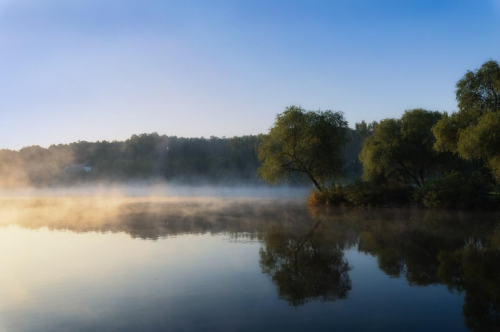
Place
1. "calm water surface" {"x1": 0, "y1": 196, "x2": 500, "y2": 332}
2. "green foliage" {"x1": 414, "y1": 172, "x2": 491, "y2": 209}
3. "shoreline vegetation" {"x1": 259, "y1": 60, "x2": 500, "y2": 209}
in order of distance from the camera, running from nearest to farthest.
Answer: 1. "calm water surface" {"x1": 0, "y1": 196, "x2": 500, "y2": 332}
2. "green foliage" {"x1": 414, "y1": 172, "x2": 491, "y2": 209}
3. "shoreline vegetation" {"x1": 259, "y1": 60, "x2": 500, "y2": 209}

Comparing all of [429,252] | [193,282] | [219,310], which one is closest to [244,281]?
[193,282]

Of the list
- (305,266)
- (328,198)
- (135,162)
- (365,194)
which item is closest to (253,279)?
(305,266)

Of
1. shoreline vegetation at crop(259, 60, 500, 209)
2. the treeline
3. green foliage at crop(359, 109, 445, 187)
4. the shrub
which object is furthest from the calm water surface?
green foliage at crop(359, 109, 445, 187)

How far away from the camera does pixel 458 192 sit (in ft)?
96.3

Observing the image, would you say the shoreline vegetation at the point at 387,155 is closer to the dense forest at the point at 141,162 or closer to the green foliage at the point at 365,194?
the green foliage at the point at 365,194

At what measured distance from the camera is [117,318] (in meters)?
8.35

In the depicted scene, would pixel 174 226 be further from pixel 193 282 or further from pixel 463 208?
pixel 463 208

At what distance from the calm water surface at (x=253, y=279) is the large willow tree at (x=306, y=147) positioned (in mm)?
17611

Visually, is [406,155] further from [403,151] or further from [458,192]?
[458,192]

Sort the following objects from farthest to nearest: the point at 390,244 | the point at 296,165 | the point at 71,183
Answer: the point at 71,183 < the point at 296,165 < the point at 390,244

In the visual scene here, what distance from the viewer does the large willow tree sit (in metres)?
38.1

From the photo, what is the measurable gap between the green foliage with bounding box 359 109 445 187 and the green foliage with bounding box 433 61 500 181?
6.09 m

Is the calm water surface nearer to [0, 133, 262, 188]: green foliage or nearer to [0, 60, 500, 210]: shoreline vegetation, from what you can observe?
[0, 60, 500, 210]: shoreline vegetation

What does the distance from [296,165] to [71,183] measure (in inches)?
3099
